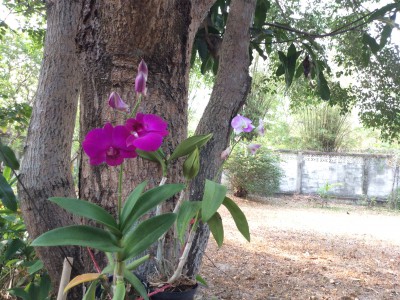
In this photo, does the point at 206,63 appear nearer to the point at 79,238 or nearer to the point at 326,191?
the point at 79,238

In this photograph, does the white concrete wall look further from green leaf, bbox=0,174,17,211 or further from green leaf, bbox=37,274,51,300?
green leaf, bbox=0,174,17,211

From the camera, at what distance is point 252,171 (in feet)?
27.9

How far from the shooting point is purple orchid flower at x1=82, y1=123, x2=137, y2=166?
676mm

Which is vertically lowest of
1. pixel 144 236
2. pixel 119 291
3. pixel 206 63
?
pixel 119 291

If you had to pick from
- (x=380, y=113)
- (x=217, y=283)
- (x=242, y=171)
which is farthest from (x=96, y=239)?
(x=242, y=171)

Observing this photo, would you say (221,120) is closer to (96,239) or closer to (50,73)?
(50,73)

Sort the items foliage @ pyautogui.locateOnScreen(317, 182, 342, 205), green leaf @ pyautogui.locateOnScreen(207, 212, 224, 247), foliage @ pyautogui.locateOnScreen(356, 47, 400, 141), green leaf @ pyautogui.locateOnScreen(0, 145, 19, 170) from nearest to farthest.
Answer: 1. green leaf @ pyautogui.locateOnScreen(207, 212, 224, 247)
2. green leaf @ pyautogui.locateOnScreen(0, 145, 19, 170)
3. foliage @ pyautogui.locateOnScreen(356, 47, 400, 141)
4. foliage @ pyautogui.locateOnScreen(317, 182, 342, 205)

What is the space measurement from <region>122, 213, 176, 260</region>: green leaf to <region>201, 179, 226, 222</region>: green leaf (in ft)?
0.28

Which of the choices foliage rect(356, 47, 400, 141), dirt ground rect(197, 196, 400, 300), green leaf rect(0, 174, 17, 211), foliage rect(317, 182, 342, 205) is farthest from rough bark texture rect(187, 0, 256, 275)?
foliage rect(317, 182, 342, 205)

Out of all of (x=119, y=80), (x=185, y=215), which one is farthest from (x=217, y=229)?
(x=119, y=80)

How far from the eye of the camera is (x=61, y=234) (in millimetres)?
655

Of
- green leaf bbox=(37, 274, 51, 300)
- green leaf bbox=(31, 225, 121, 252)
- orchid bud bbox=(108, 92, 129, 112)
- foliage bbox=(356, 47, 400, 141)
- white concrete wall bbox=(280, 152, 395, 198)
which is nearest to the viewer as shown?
green leaf bbox=(31, 225, 121, 252)

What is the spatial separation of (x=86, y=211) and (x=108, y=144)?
0.11 meters

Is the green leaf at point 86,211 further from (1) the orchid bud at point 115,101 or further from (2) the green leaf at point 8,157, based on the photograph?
(2) the green leaf at point 8,157
